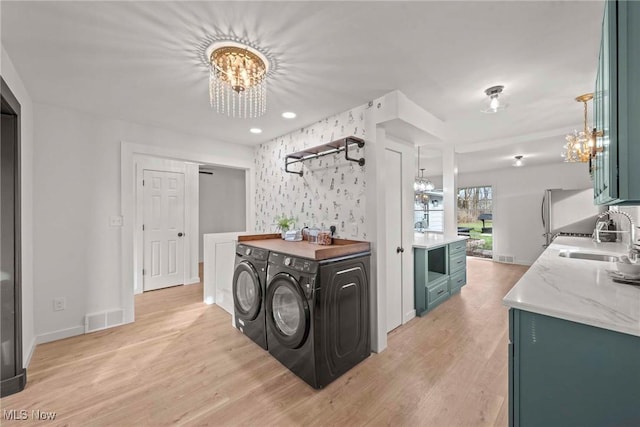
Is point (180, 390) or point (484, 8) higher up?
point (484, 8)

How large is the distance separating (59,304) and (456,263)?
15.9 ft

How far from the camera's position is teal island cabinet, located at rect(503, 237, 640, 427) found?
38.6 inches

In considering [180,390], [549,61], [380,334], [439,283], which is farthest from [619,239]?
[180,390]

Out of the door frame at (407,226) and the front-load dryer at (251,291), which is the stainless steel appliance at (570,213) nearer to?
the door frame at (407,226)

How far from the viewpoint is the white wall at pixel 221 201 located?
6.07 m

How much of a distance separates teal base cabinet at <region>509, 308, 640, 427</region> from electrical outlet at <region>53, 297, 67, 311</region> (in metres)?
3.82

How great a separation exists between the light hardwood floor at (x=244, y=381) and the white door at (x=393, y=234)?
0.80 ft

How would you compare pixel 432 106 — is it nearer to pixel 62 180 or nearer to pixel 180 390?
pixel 180 390

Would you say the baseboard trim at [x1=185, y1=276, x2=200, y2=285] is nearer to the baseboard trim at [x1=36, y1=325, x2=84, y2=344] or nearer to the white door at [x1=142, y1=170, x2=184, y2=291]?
the white door at [x1=142, y1=170, x2=184, y2=291]

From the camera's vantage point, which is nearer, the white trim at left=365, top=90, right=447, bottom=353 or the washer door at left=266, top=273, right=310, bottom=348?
the washer door at left=266, top=273, right=310, bottom=348

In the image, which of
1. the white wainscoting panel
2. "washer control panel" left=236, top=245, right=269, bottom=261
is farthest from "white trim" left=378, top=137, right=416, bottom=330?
the white wainscoting panel

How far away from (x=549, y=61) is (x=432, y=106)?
91 centimetres

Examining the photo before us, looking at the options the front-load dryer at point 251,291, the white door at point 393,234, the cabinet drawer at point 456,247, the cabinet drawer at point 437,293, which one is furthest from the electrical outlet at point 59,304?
the cabinet drawer at point 456,247

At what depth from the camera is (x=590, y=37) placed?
157 centimetres
